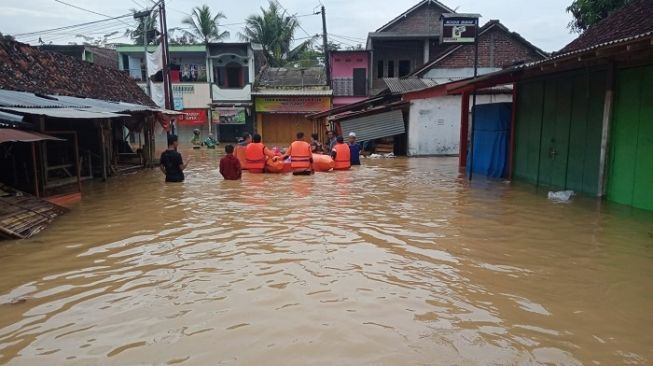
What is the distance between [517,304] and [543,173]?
787cm

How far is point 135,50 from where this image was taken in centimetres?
3078

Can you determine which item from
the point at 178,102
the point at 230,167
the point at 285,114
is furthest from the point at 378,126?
the point at 178,102

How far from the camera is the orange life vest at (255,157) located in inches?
531

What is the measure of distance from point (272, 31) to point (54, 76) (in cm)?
2490

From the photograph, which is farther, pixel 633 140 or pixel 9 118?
pixel 633 140

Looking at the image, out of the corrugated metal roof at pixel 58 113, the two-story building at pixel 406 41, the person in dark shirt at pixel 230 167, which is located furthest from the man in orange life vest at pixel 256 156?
the two-story building at pixel 406 41

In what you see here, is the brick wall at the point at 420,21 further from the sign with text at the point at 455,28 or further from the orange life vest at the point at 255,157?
the orange life vest at the point at 255,157

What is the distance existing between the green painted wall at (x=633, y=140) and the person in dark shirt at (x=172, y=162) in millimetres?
9490

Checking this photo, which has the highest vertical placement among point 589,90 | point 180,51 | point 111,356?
point 180,51

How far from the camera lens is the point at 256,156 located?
44.3 ft

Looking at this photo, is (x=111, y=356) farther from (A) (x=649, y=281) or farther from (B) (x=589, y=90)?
(B) (x=589, y=90)

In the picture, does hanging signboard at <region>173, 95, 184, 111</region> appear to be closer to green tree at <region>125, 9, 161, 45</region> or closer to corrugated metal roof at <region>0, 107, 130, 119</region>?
green tree at <region>125, 9, 161, 45</region>

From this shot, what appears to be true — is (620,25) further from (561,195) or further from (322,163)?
(322,163)

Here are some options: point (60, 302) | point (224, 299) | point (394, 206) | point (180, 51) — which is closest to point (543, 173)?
point (394, 206)
